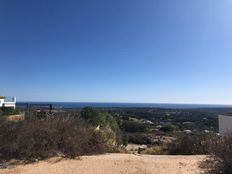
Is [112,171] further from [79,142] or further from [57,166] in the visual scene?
[79,142]

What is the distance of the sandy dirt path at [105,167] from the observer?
820cm

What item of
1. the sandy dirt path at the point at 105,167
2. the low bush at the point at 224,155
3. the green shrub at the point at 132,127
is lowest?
the green shrub at the point at 132,127

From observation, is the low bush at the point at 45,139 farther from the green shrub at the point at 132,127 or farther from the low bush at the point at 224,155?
the green shrub at the point at 132,127

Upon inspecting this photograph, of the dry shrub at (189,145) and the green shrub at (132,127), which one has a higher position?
the dry shrub at (189,145)

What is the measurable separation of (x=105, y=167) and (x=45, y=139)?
89.3 inches

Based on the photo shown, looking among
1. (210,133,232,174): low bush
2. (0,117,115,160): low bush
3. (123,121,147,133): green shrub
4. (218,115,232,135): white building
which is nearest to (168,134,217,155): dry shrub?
(0,117,115,160): low bush

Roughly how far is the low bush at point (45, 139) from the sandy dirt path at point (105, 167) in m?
0.48

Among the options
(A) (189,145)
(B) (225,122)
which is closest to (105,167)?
(A) (189,145)

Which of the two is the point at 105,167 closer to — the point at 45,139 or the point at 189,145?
the point at 45,139

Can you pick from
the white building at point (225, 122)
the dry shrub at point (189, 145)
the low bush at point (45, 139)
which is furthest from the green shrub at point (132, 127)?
the low bush at point (45, 139)

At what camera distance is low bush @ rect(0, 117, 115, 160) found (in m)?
9.26

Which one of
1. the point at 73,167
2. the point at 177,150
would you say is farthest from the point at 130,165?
the point at 177,150

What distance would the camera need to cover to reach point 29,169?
8.28 meters

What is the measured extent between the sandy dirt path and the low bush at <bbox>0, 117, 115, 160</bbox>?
48cm
